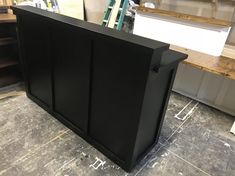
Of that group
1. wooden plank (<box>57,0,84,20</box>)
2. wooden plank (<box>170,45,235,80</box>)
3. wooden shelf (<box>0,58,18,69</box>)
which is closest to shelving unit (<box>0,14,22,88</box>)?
wooden shelf (<box>0,58,18,69</box>)

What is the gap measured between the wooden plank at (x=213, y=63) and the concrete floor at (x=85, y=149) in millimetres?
678

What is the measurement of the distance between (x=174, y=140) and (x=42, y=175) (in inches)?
50.1

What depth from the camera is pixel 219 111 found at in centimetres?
264

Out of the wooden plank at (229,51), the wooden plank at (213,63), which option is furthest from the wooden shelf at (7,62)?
the wooden plank at (229,51)

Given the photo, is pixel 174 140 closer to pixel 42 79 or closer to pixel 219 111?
pixel 219 111

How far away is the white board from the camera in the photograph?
2338 millimetres

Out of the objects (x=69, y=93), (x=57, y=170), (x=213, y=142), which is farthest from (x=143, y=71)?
(x=213, y=142)

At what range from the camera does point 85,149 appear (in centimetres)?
181

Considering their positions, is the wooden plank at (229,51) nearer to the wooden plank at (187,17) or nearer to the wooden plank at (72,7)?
the wooden plank at (187,17)

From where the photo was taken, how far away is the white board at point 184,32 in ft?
7.67

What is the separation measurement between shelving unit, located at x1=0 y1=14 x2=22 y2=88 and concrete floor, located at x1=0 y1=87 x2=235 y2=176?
14.7 inches

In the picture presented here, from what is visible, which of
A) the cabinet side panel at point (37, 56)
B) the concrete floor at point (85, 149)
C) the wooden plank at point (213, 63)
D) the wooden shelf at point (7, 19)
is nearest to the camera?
the concrete floor at point (85, 149)

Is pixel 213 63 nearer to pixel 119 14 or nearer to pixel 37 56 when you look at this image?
pixel 119 14

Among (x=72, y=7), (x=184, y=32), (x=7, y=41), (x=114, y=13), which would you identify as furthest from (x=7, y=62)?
(x=184, y=32)
